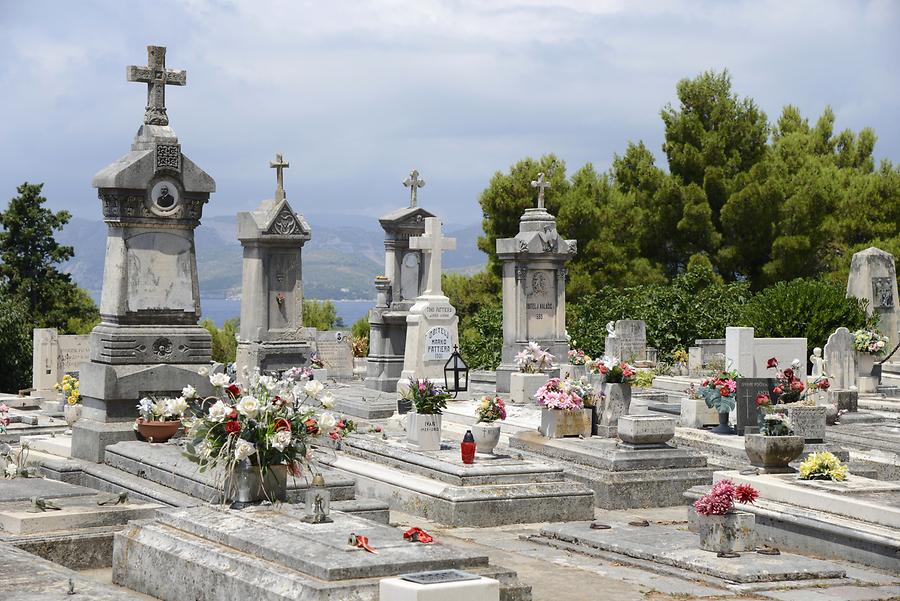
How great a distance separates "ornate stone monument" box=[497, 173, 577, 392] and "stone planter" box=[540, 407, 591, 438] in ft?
25.9

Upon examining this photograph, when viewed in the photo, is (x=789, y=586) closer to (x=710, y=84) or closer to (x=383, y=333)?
(x=383, y=333)

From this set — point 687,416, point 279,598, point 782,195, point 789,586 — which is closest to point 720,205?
point 782,195

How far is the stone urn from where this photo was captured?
12234 millimetres

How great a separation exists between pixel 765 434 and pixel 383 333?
14.3m

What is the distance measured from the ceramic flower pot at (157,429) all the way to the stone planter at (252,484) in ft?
11.2

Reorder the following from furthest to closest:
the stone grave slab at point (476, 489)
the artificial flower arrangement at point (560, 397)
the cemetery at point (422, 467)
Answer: the artificial flower arrangement at point (560, 397), the stone grave slab at point (476, 489), the cemetery at point (422, 467)

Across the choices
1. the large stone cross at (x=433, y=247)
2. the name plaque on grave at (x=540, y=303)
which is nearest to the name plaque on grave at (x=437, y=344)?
the large stone cross at (x=433, y=247)

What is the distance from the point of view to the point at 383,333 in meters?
26.1

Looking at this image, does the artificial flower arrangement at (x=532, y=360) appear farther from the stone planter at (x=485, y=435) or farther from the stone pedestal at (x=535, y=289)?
the stone planter at (x=485, y=435)

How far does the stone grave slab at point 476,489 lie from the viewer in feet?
40.8

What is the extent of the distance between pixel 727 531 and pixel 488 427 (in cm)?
392

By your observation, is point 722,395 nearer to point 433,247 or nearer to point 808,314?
point 433,247

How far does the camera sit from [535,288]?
23875mm

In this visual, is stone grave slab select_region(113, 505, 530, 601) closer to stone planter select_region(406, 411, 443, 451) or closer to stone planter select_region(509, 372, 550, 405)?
stone planter select_region(406, 411, 443, 451)
